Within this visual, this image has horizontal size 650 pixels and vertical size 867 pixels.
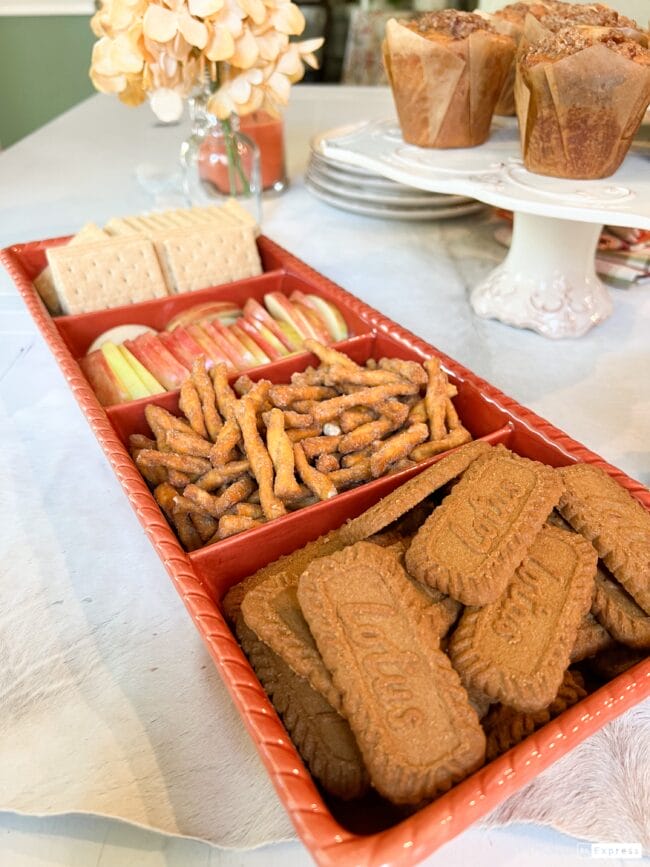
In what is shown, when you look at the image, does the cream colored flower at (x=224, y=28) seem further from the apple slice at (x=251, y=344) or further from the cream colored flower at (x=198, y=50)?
the apple slice at (x=251, y=344)

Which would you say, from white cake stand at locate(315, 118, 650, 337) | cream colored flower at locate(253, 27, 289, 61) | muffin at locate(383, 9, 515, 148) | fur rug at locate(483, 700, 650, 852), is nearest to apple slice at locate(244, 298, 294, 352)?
white cake stand at locate(315, 118, 650, 337)

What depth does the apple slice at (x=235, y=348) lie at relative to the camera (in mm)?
1141

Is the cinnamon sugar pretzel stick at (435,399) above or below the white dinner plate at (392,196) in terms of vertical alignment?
below

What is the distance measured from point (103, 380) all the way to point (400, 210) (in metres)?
1.03

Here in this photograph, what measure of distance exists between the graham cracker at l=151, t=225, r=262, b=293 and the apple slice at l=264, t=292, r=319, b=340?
10 centimetres

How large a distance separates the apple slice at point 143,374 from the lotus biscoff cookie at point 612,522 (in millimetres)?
632

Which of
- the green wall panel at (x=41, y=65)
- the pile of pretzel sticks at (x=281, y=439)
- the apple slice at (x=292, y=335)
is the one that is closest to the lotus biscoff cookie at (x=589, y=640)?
the pile of pretzel sticks at (x=281, y=439)

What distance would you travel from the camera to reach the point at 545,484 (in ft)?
2.31

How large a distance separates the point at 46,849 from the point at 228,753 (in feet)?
0.57

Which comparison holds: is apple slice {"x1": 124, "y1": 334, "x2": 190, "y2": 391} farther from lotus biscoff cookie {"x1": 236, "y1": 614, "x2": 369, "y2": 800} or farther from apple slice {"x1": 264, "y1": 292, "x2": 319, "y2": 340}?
lotus biscoff cookie {"x1": 236, "y1": 614, "x2": 369, "y2": 800}

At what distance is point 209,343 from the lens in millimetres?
1167

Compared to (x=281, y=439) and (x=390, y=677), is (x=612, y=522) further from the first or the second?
(x=281, y=439)

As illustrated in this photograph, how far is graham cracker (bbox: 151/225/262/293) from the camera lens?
1.29 metres

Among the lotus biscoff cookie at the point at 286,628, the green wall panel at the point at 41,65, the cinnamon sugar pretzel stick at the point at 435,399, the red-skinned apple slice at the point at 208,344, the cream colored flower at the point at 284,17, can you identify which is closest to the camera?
the lotus biscoff cookie at the point at 286,628
